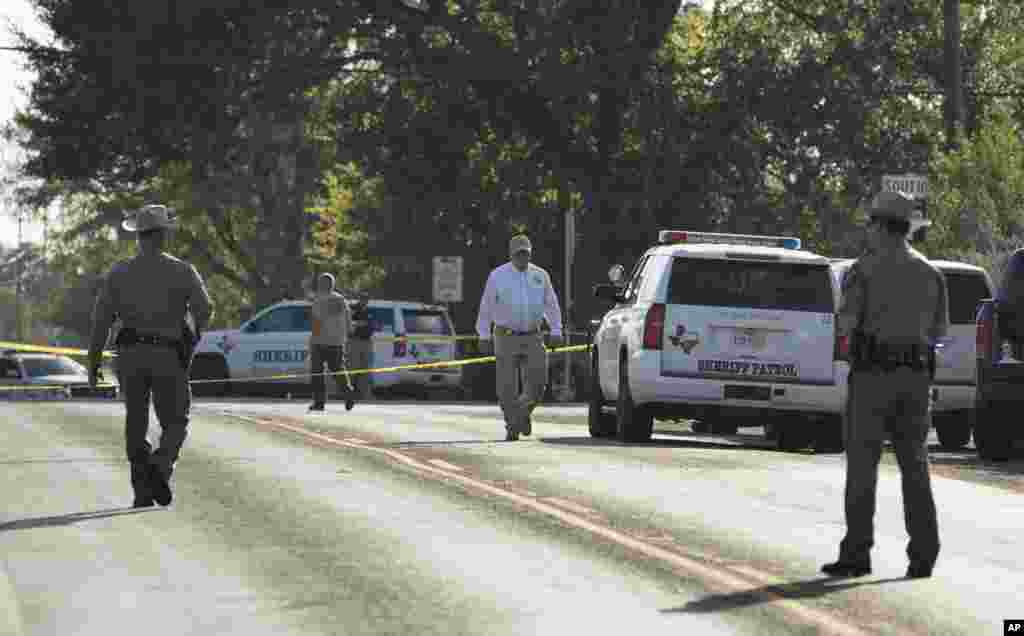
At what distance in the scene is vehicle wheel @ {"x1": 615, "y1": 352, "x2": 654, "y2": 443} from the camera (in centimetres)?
2167

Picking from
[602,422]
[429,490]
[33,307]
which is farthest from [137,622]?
[33,307]

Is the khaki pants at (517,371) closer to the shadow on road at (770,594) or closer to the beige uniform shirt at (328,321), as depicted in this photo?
the beige uniform shirt at (328,321)

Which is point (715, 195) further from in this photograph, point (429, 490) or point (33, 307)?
point (33, 307)

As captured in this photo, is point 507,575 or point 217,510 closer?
point 507,575

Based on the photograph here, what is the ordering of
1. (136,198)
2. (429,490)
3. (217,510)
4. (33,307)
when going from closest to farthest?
(217,510) → (429,490) → (136,198) → (33,307)

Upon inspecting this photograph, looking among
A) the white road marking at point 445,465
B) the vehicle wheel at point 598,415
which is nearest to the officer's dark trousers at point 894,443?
the white road marking at point 445,465

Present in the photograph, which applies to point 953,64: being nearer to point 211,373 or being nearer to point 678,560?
point 211,373

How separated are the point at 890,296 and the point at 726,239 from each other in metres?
12.0

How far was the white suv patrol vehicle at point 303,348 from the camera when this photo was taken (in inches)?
1607

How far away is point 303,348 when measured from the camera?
4141 centimetres

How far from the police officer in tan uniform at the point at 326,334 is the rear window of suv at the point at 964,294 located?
851cm

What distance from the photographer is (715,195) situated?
41500mm

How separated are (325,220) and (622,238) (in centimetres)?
2548

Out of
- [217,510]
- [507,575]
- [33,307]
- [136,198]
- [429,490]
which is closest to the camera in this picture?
[507,575]
